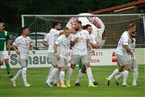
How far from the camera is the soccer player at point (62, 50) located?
20203 mm

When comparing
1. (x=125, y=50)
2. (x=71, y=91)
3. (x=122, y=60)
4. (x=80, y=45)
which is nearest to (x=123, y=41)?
(x=125, y=50)

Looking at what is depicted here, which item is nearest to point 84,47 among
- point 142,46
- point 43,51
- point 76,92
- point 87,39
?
point 87,39

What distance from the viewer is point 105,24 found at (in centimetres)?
3809

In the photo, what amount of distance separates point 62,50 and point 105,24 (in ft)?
58.6

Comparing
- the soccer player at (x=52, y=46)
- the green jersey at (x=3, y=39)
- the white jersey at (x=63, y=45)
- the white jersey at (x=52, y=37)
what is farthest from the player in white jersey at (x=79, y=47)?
the green jersey at (x=3, y=39)

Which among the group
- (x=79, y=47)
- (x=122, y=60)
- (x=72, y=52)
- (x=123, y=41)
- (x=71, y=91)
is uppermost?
(x=123, y=41)

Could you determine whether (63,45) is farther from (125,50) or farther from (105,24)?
(105,24)

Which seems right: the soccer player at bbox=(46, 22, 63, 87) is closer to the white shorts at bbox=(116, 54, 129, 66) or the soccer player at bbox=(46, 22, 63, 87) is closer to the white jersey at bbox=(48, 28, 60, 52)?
the white jersey at bbox=(48, 28, 60, 52)

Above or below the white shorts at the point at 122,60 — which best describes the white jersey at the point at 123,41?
above

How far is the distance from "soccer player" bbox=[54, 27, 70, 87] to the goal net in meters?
15.2

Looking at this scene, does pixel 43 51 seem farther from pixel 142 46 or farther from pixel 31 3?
pixel 31 3

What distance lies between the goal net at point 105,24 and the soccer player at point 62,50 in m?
15.2

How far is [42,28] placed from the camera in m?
35.7

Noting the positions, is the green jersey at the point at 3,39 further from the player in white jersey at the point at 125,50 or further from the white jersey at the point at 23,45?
the player in white jersey at the point at 125,50
